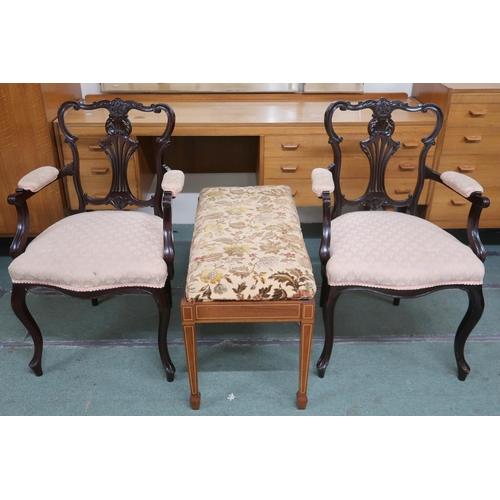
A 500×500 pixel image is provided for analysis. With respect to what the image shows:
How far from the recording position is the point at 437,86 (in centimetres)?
264

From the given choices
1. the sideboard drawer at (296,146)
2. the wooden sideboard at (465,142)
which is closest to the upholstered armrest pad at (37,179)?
the sideboard drawer at (296,146)

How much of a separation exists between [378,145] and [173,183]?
977 mm

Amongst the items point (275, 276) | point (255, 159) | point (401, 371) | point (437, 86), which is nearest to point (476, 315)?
point (401, 371)

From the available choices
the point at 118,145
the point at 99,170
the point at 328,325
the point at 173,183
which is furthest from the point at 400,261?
the point at 99,170

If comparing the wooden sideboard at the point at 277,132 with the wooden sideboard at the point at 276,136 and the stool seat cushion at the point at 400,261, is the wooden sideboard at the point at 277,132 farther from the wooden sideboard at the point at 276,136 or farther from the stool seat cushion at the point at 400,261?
the stool seat cushion at the point at 400,261

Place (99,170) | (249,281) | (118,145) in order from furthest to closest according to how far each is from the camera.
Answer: (99,170)
(118,145)
(249,281)

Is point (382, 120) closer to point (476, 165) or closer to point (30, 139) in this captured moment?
point (476, 165)

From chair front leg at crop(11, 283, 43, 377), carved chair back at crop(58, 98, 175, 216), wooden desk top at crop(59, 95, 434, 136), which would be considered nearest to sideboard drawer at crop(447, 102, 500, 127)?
wooden desk top at crop(59, 95, 434, 136)

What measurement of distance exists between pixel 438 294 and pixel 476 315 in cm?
70

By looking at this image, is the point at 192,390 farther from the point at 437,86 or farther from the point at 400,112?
the point at 437,86

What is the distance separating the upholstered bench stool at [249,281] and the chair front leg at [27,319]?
0.68 meters

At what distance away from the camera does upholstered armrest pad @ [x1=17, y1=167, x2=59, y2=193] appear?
1.96 metres

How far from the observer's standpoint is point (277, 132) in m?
2.58

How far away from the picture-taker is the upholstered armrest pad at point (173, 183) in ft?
6.28
